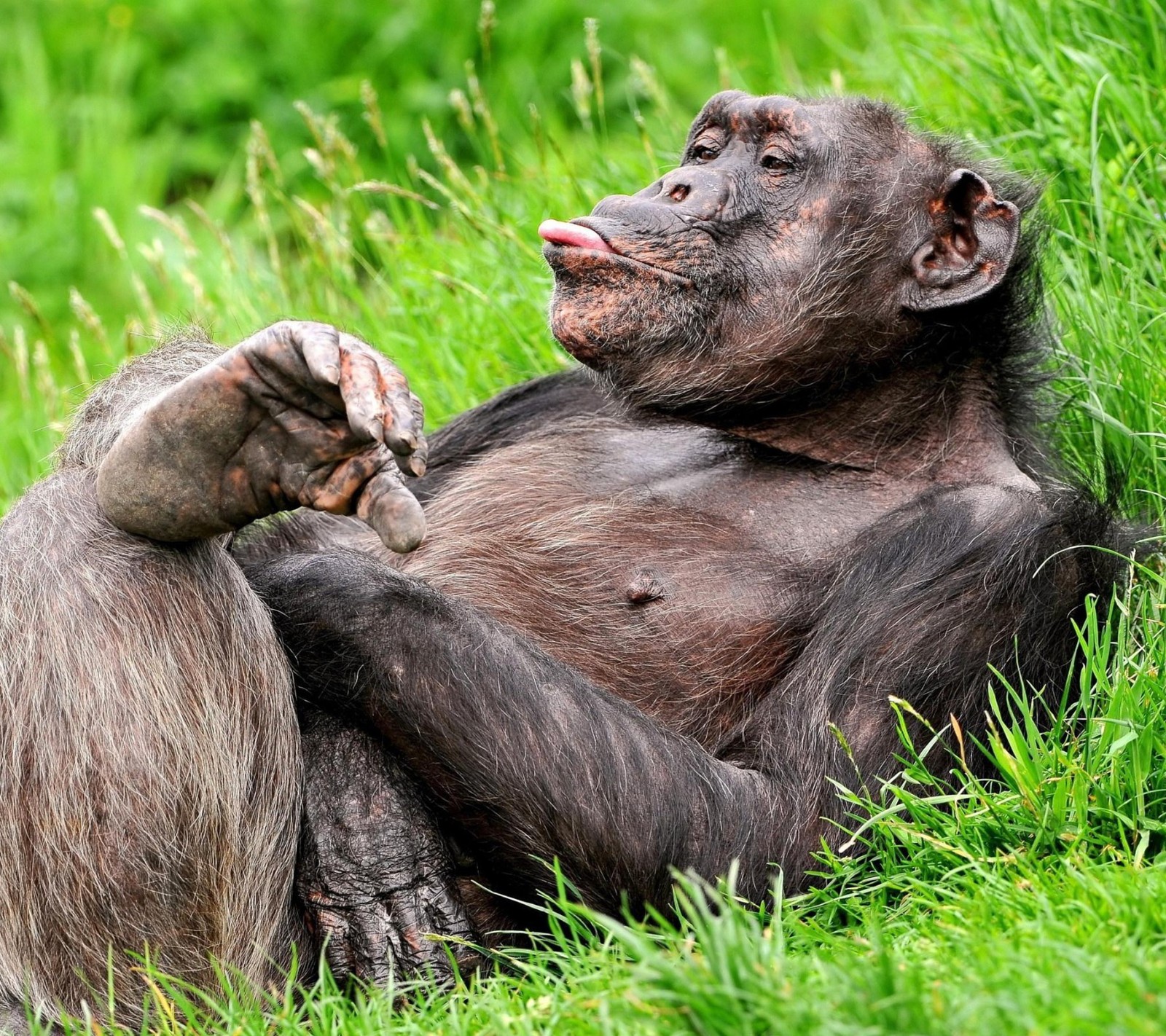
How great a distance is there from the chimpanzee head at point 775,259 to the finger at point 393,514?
994 millimetres

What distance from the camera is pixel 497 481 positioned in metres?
4.59

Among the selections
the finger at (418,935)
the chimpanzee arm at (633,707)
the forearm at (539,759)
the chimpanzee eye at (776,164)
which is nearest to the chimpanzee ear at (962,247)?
the chimpanzee eye at (776,164)

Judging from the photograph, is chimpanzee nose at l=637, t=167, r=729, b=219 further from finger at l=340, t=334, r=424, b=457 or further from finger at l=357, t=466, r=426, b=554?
finger at l=357, t=466, r=426, b=554

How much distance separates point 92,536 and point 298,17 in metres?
7.49

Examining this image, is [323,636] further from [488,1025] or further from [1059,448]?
[1059,448]

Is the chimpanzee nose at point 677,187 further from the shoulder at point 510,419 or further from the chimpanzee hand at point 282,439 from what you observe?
the chimpanzee hand at point 282,439

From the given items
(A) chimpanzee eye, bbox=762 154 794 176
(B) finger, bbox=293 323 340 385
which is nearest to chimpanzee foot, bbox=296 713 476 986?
(B) finger, bbox=293 323 340 385

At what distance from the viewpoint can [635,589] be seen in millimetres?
4121

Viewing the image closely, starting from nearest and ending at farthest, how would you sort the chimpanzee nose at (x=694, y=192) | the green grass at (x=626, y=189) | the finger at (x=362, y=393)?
the green grass at (x=626, y=189) → the finger at (x=362, y=393) → the chimpanzee nose at (x=694, y=192)

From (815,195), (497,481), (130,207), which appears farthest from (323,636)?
(130,207)

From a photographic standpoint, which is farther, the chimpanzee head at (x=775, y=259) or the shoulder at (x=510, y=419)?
the shoulder at (x=510, y=419)

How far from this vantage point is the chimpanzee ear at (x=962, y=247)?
14.1ft

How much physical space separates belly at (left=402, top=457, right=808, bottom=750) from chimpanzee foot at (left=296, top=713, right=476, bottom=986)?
528 millimetres

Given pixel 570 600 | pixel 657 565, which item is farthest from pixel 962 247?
pixel 570 600
